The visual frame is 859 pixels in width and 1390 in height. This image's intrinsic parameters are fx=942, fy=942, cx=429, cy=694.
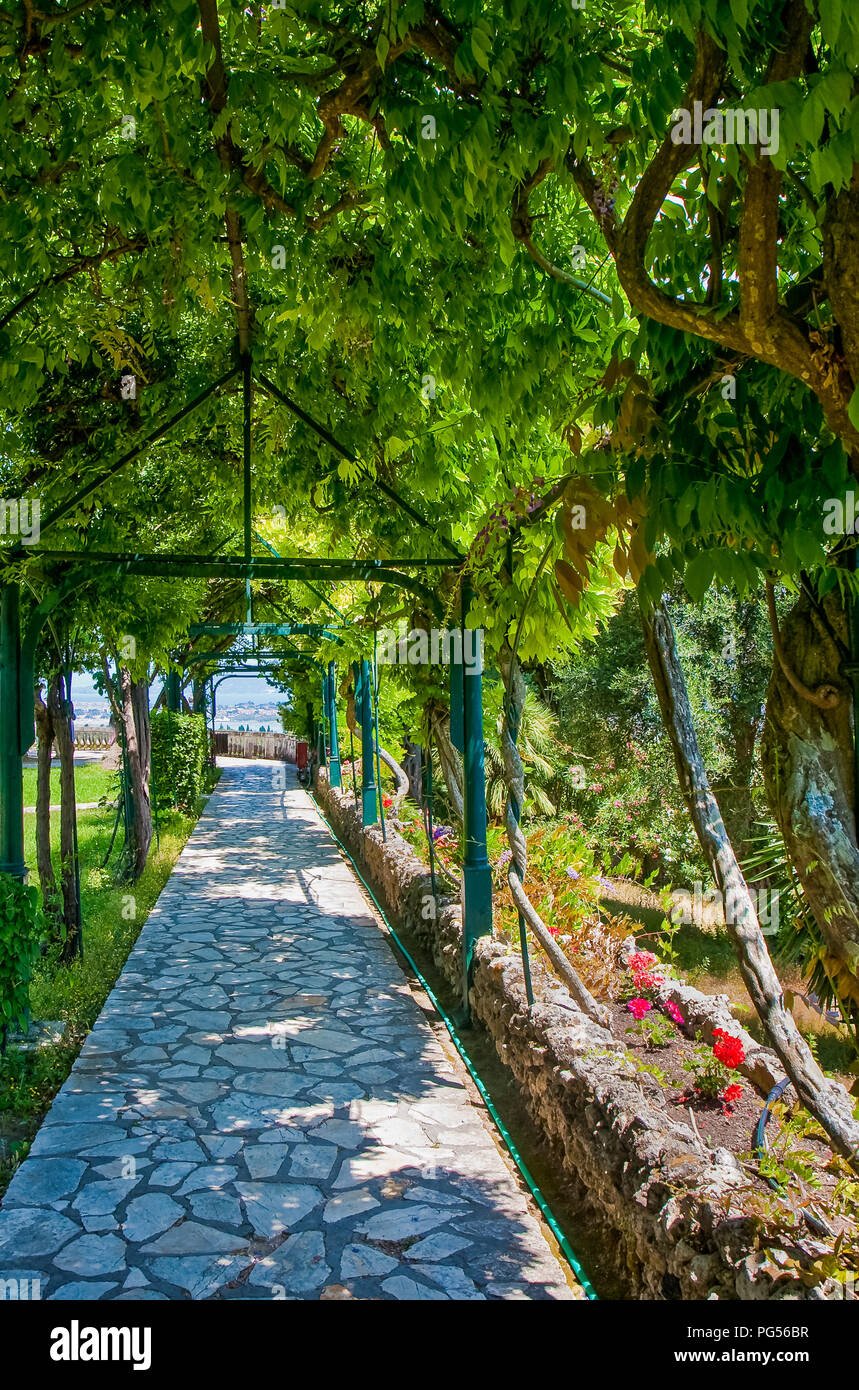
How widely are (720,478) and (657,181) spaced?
712 millimetres

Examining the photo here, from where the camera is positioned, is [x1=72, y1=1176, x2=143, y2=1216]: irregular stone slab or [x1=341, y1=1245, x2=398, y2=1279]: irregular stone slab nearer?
[x1=341, y1=1245, x2=398, y2=1279]: irregular stone slab

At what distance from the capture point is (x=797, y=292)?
6.71 feet

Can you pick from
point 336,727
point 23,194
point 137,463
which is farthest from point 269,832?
point 23,194

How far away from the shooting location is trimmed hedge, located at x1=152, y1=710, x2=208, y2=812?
54.1 ft

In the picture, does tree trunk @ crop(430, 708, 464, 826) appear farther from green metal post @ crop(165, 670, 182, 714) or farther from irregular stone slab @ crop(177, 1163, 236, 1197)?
green metal post @ crop(165, 670, 182, 714)

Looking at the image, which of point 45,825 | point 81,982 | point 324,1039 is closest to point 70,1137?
point 324,1039

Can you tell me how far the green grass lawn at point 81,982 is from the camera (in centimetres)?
482

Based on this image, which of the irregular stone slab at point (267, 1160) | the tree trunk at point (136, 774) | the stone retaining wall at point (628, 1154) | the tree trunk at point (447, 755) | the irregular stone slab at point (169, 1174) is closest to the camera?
the stone retaining wall at point (628, 1154)

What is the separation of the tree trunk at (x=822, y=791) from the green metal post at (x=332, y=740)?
15193mm

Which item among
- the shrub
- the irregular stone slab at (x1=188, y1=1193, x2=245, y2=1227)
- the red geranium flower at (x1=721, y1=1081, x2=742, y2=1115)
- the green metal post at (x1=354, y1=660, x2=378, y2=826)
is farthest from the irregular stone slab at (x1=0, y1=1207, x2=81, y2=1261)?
the green metal post at (x1=354, y1=660, x2=378, y2=826)

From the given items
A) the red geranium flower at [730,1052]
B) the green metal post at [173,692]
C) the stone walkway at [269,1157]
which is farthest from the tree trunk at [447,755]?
the green metal post at [173,692]

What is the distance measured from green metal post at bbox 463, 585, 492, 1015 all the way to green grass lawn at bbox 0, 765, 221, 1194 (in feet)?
8.25

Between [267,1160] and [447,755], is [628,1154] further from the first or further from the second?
[447,755]

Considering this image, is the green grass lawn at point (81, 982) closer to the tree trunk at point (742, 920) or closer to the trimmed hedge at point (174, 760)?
the trimmed hedge at point (174, 760)
